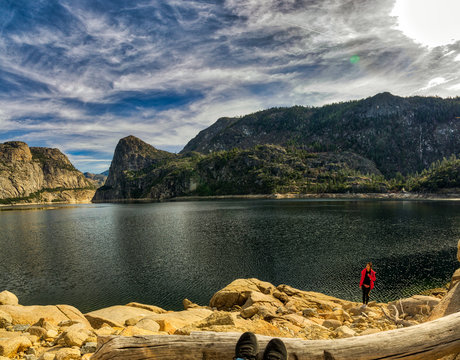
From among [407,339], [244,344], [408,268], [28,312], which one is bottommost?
[408,268]

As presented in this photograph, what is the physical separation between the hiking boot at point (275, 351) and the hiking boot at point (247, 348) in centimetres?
20

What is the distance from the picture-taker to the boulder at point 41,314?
50.4 feet

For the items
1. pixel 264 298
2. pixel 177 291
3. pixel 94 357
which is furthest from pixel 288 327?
pixel 177 291

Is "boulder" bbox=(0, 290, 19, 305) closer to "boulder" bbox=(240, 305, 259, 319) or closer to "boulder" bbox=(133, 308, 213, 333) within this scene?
"boulder" bbox=(133, 308, 213, 333)

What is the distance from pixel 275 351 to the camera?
4.42 meters

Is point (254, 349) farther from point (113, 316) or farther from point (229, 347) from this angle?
point (113, 316)

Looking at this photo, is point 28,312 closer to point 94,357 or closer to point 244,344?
point 94,357

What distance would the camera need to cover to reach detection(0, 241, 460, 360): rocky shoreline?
970 centimetres

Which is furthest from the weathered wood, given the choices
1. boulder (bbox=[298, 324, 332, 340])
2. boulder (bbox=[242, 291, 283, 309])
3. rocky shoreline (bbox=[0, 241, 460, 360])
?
boulder (bbox=[242, 291, 283, 309])

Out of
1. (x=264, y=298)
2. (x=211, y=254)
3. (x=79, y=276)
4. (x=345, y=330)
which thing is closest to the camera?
(x=345, y=330)

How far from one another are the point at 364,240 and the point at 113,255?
51156 millimetres

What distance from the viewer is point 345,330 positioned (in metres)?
11.8

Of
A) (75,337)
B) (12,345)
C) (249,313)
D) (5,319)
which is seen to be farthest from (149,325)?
(5,319)

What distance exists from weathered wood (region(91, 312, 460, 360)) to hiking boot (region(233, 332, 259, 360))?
0.28 meters
